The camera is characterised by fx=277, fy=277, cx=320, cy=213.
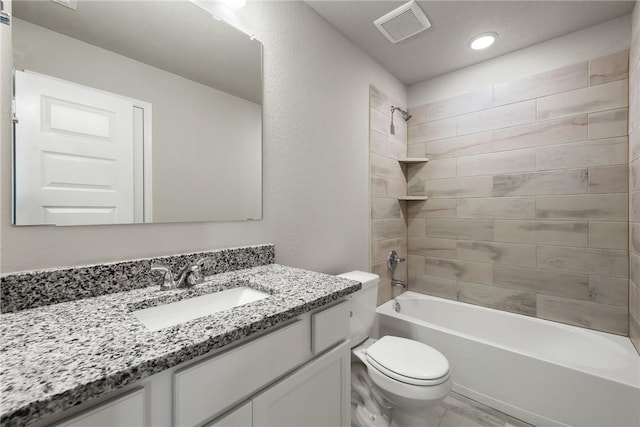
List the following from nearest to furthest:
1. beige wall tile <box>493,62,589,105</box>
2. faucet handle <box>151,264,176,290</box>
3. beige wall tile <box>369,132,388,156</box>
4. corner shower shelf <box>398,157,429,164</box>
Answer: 1. faucet handle <box>151,264,176,290</box>
2. beige wall tile <box>493,62,589,105</box>
3. beige wall tile <box>369,132,388,156</box>
4. corner shower shelf <box>398,157,429,164</box>

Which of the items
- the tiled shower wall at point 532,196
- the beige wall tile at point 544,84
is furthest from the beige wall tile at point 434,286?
the beige wall tile at point 544,84

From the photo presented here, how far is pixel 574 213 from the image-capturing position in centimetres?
195

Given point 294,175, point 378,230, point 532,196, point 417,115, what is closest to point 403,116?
point 417,115

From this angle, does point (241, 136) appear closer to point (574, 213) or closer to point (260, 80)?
point (260, 80)

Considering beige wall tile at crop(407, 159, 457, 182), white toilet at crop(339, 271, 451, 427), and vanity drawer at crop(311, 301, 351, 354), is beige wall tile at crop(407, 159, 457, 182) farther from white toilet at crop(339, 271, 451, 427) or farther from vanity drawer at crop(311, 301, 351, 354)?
vanity drawer at crop(311, 301, 351, 354)

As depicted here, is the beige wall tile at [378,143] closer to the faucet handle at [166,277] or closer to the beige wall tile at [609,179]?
the beige wall tile at [609,179]

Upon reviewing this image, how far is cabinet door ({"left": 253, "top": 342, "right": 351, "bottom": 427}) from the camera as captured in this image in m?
0.78

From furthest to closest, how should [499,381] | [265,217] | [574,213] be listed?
1. [574,213]
2. [499,381]
3. [265,217]

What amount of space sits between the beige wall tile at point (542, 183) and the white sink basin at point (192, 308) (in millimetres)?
2117

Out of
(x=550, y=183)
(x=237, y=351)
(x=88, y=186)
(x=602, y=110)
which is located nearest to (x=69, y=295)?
(x=88, y=186)

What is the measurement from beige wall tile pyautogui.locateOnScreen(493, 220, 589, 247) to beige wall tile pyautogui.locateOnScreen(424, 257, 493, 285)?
28cm

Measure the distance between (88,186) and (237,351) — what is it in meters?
0.76

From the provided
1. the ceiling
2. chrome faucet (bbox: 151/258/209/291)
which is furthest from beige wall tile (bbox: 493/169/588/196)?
chrome faucet (bbox: 151/258/209/291)

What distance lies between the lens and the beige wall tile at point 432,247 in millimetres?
2509
